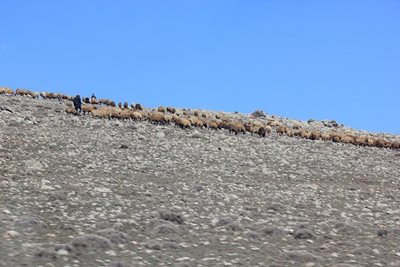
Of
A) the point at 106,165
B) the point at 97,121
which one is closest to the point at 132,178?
the point at 106,165

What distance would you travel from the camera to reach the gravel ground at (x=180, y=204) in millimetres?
10516

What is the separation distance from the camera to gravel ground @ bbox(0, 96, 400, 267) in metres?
10.5

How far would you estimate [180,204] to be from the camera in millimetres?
15008

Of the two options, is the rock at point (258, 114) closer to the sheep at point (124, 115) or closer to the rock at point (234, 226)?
the sheep at point (124, 115)

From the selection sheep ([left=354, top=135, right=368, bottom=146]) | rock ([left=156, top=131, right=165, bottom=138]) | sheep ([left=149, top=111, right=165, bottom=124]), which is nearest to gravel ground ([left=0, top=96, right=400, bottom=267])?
rock ([left=156, top=131, right=165, bottom=138])

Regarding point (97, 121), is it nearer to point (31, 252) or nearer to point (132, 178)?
point (132, 178)

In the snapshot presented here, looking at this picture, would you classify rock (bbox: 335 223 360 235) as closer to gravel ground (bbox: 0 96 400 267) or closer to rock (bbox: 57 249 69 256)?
gravel ground (bbox: 0 96 400 267)

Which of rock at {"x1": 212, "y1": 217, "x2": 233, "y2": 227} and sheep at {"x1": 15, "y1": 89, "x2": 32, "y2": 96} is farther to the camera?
sheep at {"x1": 15, "y1": 89, "x2": 32, "y2": 96}

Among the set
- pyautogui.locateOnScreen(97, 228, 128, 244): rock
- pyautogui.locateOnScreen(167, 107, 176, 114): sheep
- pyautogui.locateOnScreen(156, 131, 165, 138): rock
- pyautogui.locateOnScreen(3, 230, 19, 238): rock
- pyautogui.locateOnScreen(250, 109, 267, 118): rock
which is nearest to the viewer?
pyautogui.locateOnScreen(3, 230, 19, 238): rock

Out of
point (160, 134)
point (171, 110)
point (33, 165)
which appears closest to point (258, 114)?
point (171, 110)

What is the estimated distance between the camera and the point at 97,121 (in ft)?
112

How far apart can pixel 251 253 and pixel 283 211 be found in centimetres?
461

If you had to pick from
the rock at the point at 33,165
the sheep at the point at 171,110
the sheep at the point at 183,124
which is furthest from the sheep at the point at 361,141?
the rock at the point at 33,165

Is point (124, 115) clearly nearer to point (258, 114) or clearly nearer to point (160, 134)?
point (160, 134)
